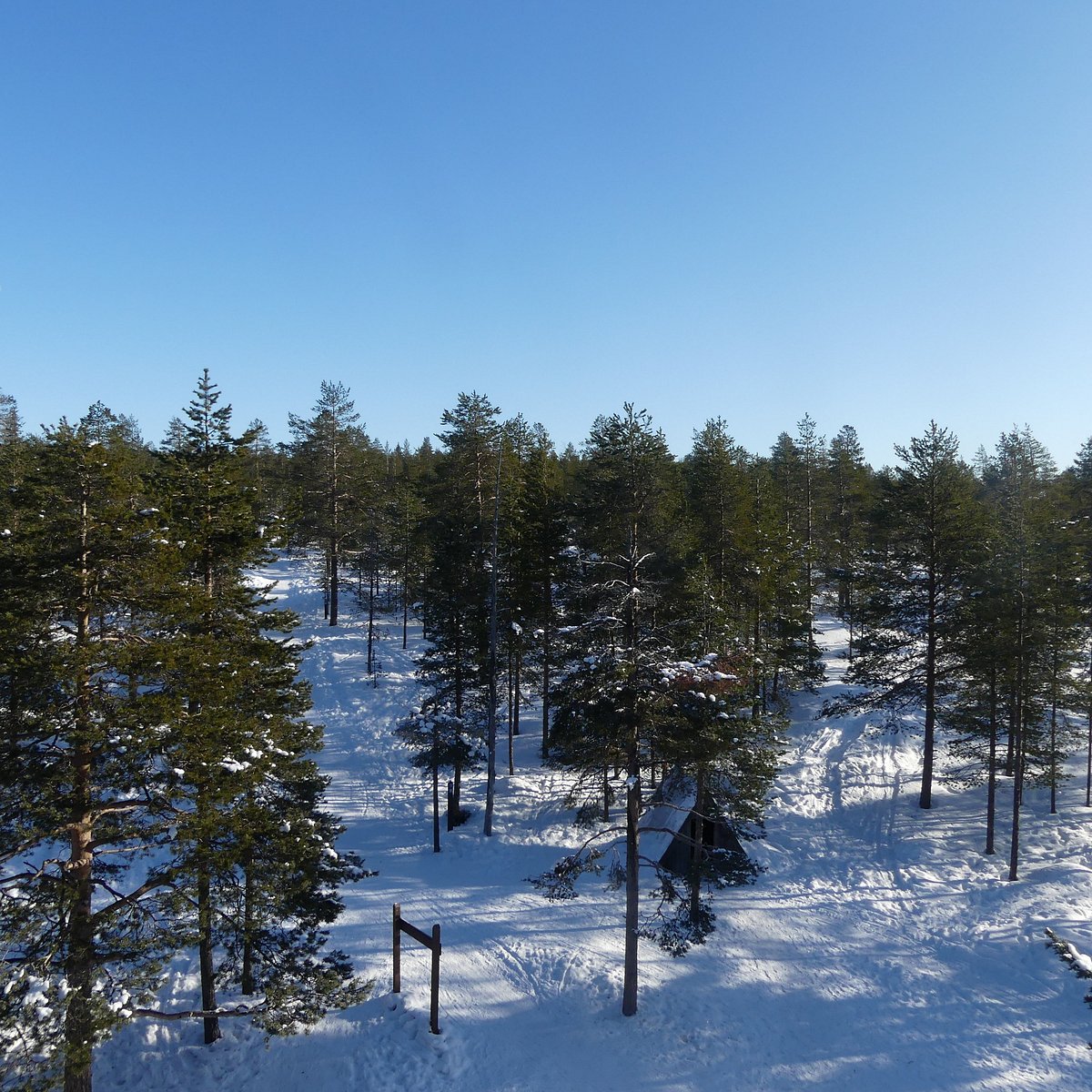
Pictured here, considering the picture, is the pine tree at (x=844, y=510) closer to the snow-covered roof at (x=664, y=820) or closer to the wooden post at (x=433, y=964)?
the snow-covered roof at (x=664, y=820)

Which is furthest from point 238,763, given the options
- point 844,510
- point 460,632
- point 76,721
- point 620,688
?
point 844,510

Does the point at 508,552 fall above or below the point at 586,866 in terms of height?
A: above

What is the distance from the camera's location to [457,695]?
24.1 meters

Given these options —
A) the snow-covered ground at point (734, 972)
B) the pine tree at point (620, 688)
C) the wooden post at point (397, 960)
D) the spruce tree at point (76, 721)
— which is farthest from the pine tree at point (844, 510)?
the spruce tree at point (76, 721)

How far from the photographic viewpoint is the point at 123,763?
954cm

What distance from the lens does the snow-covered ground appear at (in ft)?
41.7

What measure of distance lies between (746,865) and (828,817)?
976 cm

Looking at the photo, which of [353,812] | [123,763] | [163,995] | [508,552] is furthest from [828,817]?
[123,763]

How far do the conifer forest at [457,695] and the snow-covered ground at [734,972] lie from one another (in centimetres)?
49

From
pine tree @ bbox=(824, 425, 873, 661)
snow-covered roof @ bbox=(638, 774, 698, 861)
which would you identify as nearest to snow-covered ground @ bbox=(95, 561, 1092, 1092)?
snow-covered roof @ bbox=(638, 774, 698, 861)

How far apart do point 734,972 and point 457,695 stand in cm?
1230

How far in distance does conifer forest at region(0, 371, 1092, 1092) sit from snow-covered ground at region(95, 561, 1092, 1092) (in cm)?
49

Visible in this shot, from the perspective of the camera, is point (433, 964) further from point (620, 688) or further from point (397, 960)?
point (620, 688)

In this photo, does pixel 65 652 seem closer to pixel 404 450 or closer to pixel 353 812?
pixel 353 812
